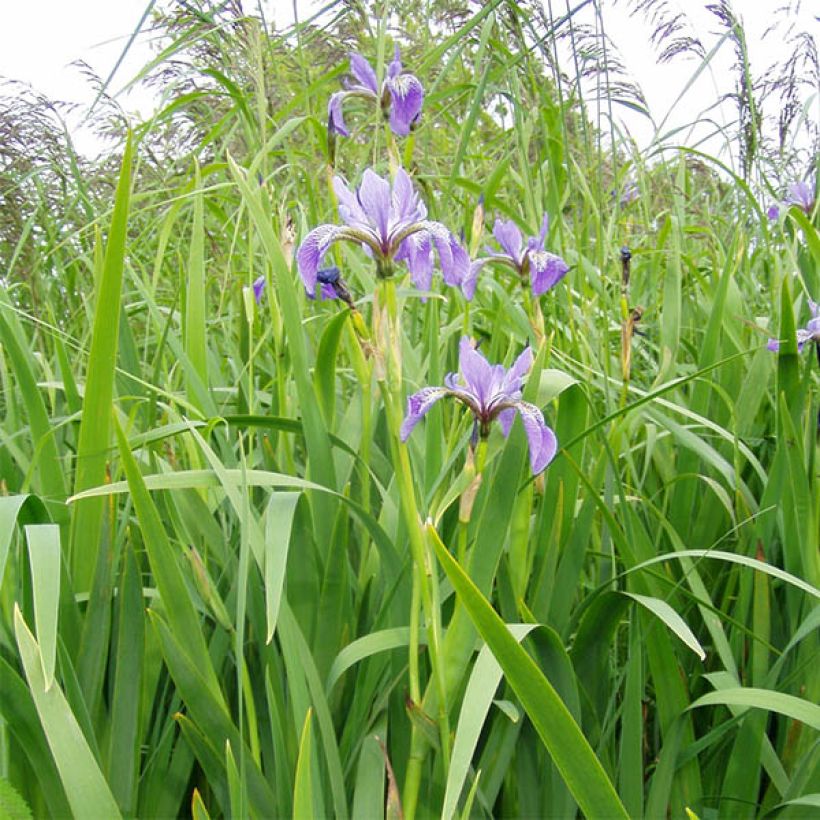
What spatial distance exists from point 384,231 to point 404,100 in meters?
0.55

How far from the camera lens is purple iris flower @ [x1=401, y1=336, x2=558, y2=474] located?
104 cm

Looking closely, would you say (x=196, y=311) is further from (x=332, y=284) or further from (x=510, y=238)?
(x=510, y=238)

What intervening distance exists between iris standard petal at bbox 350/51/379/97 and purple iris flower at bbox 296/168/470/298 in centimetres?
59

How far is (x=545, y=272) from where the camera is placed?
153 cm

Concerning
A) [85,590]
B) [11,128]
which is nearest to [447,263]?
[85,590]

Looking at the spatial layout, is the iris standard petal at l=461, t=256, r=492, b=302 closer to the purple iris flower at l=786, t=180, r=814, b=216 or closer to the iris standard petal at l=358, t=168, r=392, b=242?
the iris standard petal at l=358, t=168, r=392, b=242

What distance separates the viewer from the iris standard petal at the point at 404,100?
59.6 inches

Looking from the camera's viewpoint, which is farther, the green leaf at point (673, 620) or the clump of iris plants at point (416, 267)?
the clump of iris plants at point (416, 267)

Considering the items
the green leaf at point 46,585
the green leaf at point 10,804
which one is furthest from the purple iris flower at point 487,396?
the green leaf at point 10,804

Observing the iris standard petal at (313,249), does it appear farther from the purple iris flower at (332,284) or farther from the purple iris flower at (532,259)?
the purple iris flower at (532,259)

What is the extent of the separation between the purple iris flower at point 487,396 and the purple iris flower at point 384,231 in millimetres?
129

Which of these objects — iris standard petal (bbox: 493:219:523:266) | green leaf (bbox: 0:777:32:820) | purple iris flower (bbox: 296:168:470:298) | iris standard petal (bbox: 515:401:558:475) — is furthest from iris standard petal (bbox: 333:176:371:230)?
green leaf (bbox: 0:777:32:820)

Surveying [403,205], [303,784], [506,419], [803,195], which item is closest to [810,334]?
[506,419]

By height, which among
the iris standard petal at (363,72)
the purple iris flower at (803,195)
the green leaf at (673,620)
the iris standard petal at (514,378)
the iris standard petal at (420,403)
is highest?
the iris standard petal at (363,72)
